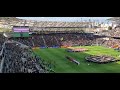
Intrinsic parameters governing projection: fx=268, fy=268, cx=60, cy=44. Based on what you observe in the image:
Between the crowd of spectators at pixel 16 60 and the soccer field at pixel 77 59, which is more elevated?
the crowd of spectators at pixel 16 60

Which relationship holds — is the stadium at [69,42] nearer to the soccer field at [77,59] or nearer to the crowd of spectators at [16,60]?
the soccer field at [77,59]

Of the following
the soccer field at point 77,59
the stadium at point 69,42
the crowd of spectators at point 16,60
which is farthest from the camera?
the stadium at point 69,42

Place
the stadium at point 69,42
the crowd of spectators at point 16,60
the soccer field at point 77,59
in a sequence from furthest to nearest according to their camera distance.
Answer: the stadium at point 69,42
the soccer field at point 77,59
the crowd of spectators at point 16,60

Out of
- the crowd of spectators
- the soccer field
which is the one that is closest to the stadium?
the soccer field

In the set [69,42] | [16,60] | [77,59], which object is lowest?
[77,59]

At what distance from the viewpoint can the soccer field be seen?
1553 centimetres

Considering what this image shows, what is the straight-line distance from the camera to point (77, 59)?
20344 mm

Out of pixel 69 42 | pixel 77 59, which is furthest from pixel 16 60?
pixel 69 42

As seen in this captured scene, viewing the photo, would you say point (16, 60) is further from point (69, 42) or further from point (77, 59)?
point (69, 42)

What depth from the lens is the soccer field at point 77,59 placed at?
15531mm

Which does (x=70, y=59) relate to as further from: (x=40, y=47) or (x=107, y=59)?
(x=40, y=47)

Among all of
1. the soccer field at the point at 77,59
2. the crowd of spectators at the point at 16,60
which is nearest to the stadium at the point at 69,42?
the soccer field at the point at 77,59

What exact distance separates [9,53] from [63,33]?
12.3m
